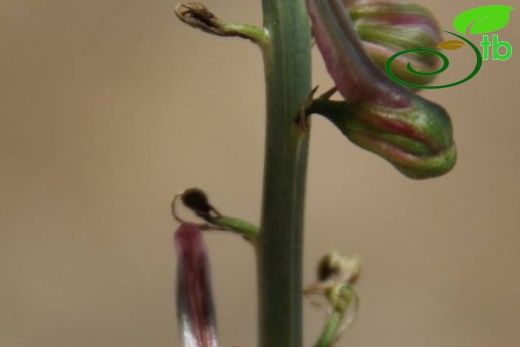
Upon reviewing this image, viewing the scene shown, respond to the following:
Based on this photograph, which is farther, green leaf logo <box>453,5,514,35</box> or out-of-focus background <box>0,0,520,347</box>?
out-of-focus background <box>0,0,520,347</box>

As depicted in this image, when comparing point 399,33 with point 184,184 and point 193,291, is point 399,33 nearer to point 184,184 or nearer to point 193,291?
point 193,291

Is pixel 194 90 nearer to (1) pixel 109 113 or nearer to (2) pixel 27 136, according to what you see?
(1) pixel 109 113

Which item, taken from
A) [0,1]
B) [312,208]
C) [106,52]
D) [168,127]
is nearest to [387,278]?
[312,208]

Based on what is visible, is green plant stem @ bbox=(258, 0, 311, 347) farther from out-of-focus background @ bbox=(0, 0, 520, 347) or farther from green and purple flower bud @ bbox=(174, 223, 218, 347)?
out-of-focus background @ bbox=(0, 0, 520, 347)

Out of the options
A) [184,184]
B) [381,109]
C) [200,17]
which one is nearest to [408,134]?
[381,109]

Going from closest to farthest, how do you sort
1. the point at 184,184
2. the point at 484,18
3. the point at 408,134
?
1. the point at 408,134
2. the point at 484,18
3. the point at 184,184

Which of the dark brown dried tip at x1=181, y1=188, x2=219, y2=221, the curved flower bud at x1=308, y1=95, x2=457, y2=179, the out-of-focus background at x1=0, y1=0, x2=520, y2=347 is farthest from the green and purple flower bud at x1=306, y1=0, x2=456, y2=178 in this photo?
the out-of-focus background at x1=0, y1=0, x2=520, y2=347

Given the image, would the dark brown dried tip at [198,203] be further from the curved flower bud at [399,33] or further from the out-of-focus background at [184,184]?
the out-of-focus background at [184,184]
